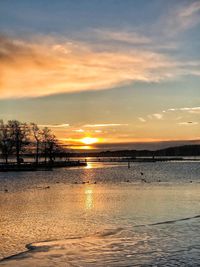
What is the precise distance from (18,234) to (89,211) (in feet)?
32.5

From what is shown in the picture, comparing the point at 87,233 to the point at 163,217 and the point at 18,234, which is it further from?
the point at 163,217

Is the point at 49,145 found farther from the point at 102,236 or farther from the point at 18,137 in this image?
the point at 102,236

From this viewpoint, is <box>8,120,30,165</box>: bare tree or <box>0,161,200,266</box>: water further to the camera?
<box>8,120,30,165</box>: bare tree

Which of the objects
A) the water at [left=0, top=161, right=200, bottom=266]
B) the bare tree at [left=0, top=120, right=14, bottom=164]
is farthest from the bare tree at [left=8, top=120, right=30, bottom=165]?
the water at [left=0, top=161, right=200, bottom=266]

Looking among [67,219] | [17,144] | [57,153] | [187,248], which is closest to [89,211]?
[67,219]

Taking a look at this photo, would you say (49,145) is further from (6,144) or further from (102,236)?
(102,236)

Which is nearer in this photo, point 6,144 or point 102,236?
point 102,236

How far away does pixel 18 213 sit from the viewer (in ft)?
95.8

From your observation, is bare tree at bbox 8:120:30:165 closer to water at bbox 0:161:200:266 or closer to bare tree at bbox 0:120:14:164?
bare tree at bbox 0:120:14:164

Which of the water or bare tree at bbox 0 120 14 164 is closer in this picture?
the water

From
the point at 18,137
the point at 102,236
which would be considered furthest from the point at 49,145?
the point at 102,236

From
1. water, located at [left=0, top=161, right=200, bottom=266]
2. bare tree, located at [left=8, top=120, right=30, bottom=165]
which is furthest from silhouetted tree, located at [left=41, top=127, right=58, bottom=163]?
water, located at [left=0, top=161, right=200, bottom=266]

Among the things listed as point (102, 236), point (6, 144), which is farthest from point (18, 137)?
point (102, 236)

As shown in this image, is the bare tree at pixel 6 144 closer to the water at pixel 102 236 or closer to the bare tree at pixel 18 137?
the bare tree at pixel 18 137
